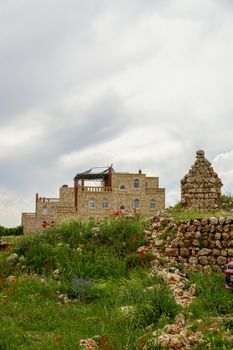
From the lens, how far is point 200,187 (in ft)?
60.6

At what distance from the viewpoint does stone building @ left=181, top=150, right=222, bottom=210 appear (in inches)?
723

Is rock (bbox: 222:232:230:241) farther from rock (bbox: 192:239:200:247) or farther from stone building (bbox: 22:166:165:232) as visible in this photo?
stone building (bbox: 22:166:165:232)

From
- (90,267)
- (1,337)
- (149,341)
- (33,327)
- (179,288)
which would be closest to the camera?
(149,341)

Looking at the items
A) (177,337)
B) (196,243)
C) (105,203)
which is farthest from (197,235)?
(105,203)

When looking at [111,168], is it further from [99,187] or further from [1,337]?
[1,337]

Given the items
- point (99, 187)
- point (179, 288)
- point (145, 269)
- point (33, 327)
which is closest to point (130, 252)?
point (145, 269)

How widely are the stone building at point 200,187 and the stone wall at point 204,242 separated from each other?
15.8 ft

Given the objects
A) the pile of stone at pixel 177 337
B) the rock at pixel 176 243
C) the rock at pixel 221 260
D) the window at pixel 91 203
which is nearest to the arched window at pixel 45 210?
the window at pixel 91 203

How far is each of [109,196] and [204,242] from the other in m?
39.6

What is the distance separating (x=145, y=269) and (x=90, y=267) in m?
1.37

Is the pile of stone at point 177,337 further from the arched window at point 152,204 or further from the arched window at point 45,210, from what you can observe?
the arched window at point 45,210

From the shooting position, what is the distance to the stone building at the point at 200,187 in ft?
60.2

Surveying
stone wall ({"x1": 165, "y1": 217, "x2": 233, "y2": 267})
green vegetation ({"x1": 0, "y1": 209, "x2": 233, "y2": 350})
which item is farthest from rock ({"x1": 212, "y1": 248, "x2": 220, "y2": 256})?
green vegetation ({"x1": 0, "y1": 209, "x2": 233, "y2": 350})

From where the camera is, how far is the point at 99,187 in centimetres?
5306
